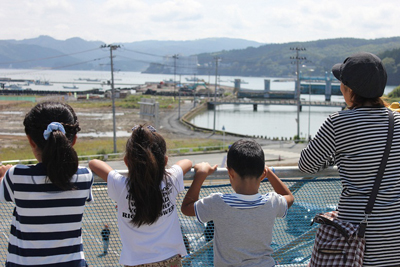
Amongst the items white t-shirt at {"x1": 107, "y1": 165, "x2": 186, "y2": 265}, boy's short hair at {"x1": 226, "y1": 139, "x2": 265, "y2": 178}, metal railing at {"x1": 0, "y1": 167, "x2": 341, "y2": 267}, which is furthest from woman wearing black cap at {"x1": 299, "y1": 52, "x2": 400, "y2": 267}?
white t-shirt at {"x1": 107, "y1": 165, "x2": 186, "y2": 265}

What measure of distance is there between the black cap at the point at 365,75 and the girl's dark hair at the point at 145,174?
4.13ft

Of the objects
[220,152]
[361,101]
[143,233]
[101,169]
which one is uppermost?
[361,101]

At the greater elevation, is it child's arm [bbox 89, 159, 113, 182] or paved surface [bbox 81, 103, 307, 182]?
child's arm [bbox 89, 159, 113, 182]

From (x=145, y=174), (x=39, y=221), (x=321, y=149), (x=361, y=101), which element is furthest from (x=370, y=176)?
(x=39, y=221)

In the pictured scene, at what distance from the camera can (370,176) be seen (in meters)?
2.28

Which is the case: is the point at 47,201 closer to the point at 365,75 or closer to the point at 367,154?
the point at 367,154

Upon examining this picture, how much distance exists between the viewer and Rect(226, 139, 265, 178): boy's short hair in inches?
98.7

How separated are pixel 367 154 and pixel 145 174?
4.40ft

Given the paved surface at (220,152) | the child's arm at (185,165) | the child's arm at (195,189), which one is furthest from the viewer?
the paved surface at (220,152)

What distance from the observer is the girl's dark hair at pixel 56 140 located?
2.36 m

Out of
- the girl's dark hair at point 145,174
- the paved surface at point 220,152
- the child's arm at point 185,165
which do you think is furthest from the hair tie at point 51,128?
the paved surface at point 220,152

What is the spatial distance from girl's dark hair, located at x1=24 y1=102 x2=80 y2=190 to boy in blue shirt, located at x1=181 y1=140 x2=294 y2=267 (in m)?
0.83

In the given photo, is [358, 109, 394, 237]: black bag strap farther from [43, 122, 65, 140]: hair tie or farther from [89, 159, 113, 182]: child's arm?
[43, 122, 65, 140]: hair tie

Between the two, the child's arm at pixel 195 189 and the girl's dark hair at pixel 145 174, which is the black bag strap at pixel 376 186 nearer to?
the child's arm at pixel 195 189
